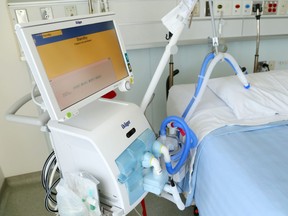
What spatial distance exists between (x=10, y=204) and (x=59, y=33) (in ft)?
5.48

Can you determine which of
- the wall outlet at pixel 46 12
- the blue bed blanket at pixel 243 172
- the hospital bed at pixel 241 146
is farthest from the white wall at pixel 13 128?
the blue bed blanket at pixel 243 172

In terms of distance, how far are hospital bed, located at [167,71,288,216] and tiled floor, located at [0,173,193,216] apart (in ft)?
1.65

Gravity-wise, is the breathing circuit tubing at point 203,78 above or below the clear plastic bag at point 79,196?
above

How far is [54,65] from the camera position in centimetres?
77

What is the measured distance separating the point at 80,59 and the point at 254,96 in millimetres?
1016

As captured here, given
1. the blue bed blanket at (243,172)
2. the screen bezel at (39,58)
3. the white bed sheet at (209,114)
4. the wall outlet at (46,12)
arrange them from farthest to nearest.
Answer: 1. the wall outlet at (46,12)
2. the white bed sheet at (209,114)
3. the blue bed blanket at (243,172)
4. the screen bezel at (39,58)

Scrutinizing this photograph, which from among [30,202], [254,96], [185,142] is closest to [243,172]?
[185,142]

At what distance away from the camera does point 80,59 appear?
0.86 meters

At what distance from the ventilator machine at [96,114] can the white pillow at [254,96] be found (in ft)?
1.33

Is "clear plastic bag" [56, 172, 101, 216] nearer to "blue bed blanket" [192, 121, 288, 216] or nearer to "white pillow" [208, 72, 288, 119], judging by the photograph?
"blue bed blanket" [192, 121, 288, 216]

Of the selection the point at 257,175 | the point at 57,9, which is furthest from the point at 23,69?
the point at 257,175

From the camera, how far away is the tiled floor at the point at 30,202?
172 cm

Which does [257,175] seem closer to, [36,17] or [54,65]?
[54,65]

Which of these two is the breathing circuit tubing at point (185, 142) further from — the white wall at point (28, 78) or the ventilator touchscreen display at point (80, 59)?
the white wall at point (28, 78)
